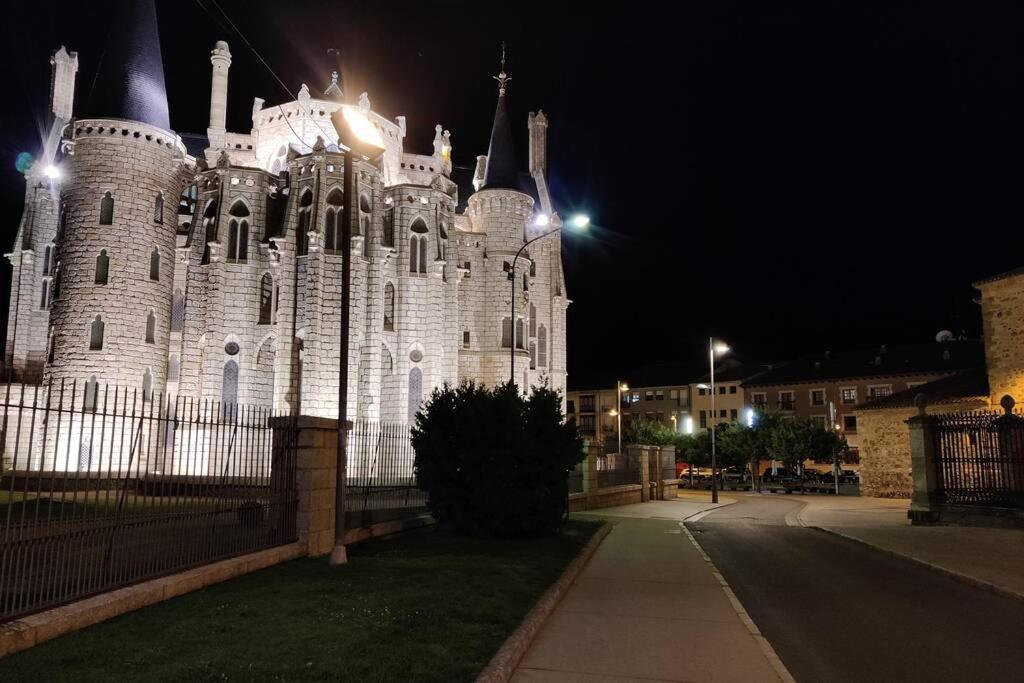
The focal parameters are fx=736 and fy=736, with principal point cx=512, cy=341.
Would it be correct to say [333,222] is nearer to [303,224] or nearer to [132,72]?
[303,224]

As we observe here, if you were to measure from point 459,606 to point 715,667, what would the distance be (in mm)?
2843

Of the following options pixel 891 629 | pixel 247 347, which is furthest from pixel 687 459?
pixel 891 629

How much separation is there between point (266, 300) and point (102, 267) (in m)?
7.62

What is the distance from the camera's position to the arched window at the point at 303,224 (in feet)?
122

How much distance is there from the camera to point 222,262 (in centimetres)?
3703

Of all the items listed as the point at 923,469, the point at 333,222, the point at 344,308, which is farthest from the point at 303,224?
the point at 923,469

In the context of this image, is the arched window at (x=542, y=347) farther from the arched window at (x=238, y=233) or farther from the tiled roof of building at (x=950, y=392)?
the tiled roof of building at (x=950, y=392)

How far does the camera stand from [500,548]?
1372cm

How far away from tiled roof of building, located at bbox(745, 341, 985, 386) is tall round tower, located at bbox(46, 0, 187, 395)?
176ft

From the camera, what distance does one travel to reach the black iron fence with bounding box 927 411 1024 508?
775 inches

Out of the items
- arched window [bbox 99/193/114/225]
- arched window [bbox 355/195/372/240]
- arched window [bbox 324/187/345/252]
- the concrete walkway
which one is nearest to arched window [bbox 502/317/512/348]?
arched window [bbox 355/195/372/240]

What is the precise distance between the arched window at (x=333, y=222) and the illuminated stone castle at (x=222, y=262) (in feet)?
0.23

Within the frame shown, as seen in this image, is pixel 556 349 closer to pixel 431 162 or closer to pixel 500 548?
pixel 431 162

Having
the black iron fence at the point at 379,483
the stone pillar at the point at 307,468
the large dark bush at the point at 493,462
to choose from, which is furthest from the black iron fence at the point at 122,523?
the large dark bush at the point at 493,462
